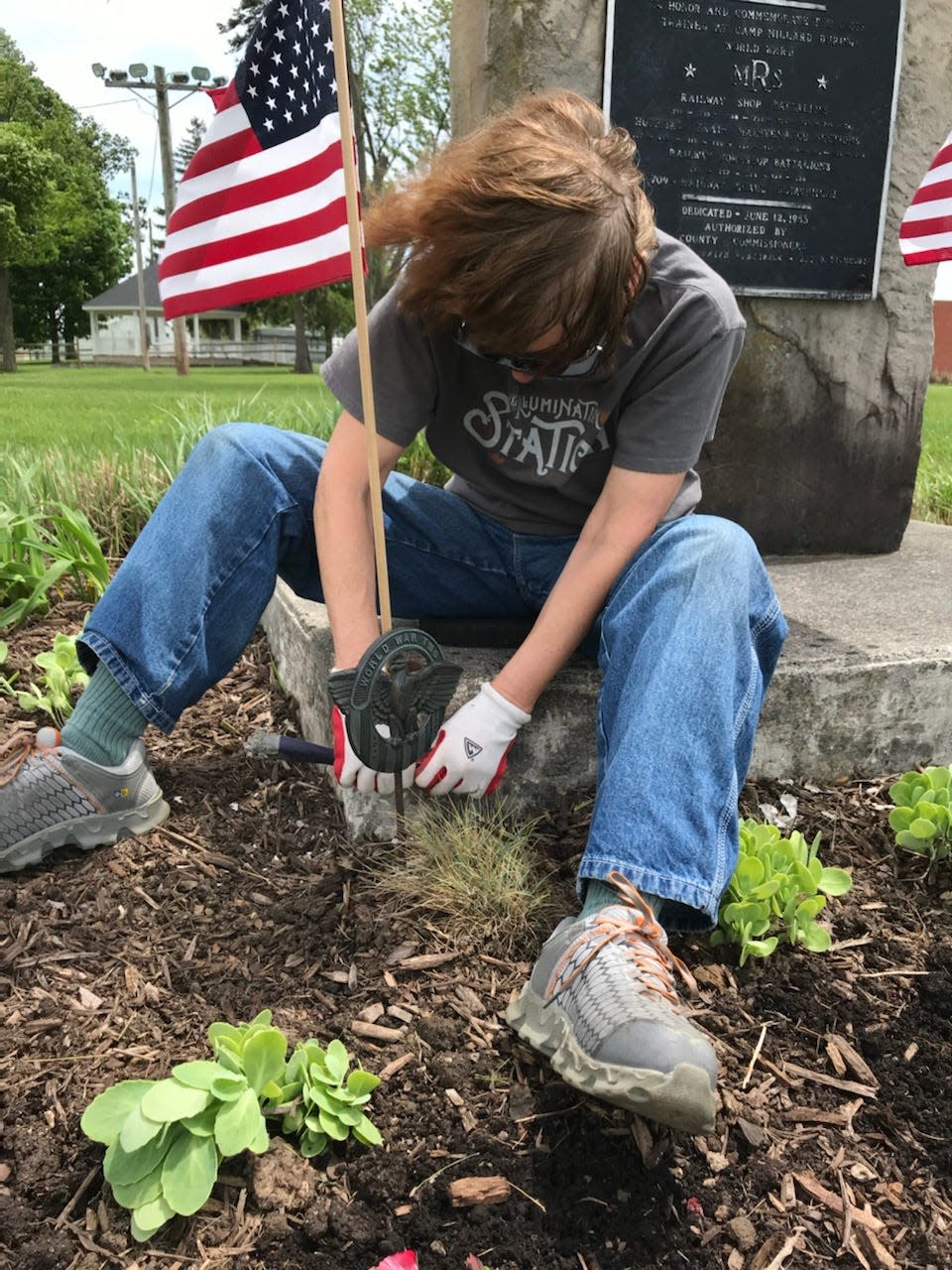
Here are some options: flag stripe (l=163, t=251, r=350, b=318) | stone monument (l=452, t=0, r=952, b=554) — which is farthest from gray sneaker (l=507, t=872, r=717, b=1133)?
stone monument (l=452, t=0, r=952, b=554)

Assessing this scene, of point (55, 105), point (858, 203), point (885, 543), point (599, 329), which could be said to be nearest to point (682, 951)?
point (599, 329)

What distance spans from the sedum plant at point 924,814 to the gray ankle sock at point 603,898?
0.66m

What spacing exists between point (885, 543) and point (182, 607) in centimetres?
227

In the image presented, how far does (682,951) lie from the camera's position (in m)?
1.63

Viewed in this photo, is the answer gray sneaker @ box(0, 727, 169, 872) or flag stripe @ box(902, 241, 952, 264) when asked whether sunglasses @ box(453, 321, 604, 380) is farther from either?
flag stripe @ box(902, 241, 952, 264)

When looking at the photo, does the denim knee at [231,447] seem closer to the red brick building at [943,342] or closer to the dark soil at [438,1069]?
the dark soil at [438,1069]

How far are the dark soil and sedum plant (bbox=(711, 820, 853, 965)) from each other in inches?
2.2

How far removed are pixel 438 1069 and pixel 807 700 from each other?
1.14m

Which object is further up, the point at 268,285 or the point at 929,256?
the point at 929,256

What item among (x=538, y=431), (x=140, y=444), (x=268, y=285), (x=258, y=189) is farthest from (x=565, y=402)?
(x=140, y=444)

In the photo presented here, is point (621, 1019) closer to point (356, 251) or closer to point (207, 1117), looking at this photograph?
point (207, 1117)

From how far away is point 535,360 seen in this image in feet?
5.11

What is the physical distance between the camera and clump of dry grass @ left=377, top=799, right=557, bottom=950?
166 cm

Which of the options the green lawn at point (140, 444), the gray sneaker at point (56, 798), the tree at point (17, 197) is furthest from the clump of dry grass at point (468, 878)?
the tree at point (17, 197)
